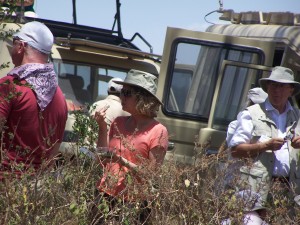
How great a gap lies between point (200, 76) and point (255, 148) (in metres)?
2.91

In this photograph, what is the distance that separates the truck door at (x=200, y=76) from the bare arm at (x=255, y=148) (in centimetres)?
234

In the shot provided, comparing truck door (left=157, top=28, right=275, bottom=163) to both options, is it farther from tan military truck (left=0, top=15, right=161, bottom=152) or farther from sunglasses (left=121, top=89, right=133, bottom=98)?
sunglasses (left=121, top=89, right=133, bottom=98)

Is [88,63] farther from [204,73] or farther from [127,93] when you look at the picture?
[127,93]

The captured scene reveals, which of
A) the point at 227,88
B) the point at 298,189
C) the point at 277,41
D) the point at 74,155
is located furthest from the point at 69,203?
the point at 277,41

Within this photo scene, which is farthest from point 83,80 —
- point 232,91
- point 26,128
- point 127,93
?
point 26,128

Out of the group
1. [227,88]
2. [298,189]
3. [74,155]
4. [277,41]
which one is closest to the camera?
[74,155]

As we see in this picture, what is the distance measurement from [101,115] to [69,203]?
34.7 inches

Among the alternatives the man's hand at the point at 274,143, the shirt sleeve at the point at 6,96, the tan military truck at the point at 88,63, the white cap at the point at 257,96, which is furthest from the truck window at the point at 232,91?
the shirt sleeve at the point at 6,96

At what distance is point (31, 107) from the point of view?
471 centimetres

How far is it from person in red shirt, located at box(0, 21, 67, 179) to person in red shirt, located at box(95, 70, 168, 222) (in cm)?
30

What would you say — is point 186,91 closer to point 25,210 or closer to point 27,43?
point 27,43

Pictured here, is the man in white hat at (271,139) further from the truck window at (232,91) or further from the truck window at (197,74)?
the truck window at (197,74)

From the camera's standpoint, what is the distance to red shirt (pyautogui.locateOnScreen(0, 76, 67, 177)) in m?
4.56

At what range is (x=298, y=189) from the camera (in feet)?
19.4
